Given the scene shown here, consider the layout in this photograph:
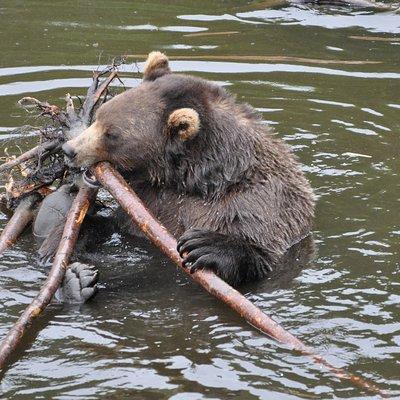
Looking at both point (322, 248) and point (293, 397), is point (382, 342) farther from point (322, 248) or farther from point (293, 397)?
point (322, 248)

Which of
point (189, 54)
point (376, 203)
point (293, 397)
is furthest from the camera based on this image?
point (189, 54)

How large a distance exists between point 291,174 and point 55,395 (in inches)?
136

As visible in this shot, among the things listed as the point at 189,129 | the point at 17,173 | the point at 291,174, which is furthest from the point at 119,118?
the point at 17,173

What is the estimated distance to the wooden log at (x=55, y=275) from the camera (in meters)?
7.07

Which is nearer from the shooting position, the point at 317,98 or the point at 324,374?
the point at 324,374

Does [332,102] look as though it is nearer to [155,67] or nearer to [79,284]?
[155,67]

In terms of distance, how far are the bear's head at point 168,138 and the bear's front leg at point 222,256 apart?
708 millimetres

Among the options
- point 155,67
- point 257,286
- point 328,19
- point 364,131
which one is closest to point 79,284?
point 257,286

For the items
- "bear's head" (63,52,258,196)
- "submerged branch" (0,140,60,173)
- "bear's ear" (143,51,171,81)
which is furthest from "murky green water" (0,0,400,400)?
"bear's ear" (143,51,171,81)

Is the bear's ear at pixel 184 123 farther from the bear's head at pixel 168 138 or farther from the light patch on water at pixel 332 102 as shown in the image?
the light patch on water at pixel 332 102

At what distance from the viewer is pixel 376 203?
10.3 meters

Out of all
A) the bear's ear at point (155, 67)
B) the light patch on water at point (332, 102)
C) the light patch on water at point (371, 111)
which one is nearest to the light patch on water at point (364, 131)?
the light patch on water at point (371, 111)

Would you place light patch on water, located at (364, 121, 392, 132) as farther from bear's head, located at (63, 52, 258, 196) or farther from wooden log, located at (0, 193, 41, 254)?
wooden log, located at (0, 193, 41, 254)

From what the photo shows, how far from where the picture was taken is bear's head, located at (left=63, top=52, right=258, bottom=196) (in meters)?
9.06
